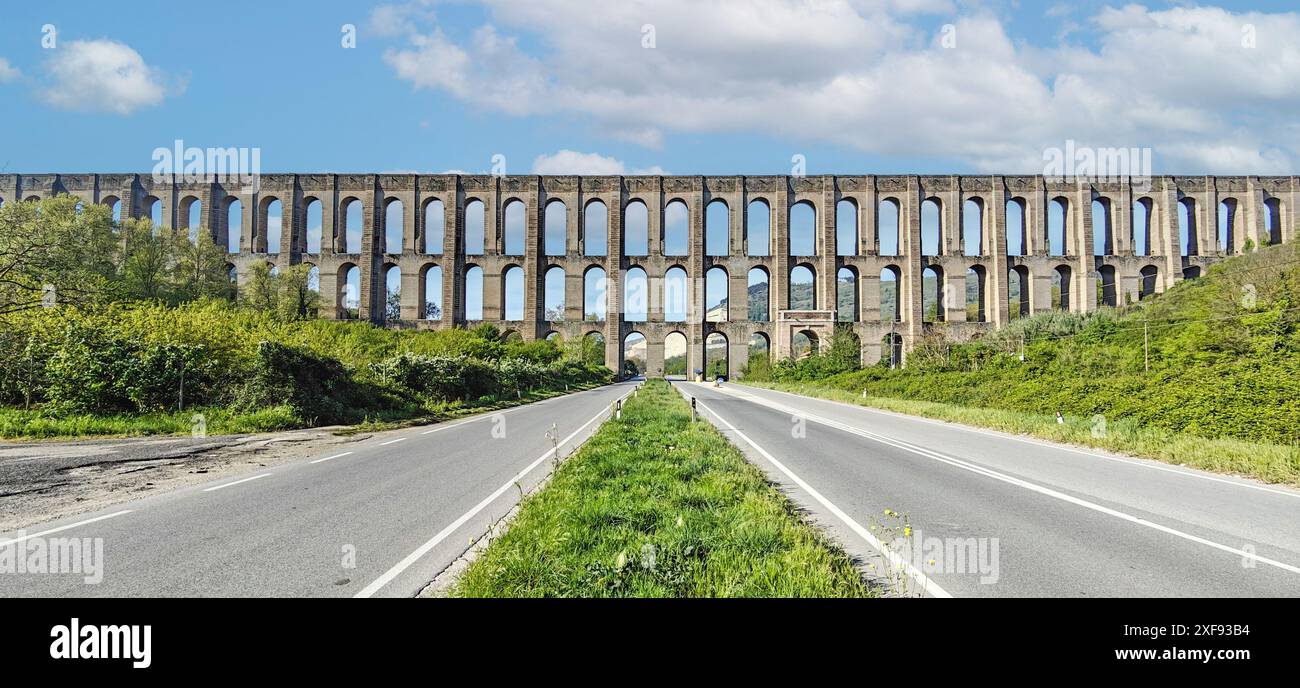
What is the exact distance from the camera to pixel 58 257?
54.7 feet

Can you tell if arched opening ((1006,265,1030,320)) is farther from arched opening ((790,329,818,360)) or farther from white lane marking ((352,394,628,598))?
white lane marking ((352,394,628,598))

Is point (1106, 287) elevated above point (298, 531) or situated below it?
above

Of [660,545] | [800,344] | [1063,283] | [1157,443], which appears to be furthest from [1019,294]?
[660,545]

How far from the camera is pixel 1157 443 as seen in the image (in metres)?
12.2

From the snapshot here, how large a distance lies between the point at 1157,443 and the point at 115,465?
17.9 metres

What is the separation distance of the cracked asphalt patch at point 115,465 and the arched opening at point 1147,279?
250 ft

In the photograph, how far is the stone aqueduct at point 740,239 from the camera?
216 feet

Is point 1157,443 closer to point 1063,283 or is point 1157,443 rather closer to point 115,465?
point 115,465

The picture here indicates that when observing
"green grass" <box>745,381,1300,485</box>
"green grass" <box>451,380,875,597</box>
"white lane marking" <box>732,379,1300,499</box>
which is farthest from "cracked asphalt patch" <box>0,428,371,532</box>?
"green grass" <box>745,381,1300,485</box>

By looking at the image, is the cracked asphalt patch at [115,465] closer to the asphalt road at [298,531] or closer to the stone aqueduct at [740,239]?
the asphalt road at [298,531]

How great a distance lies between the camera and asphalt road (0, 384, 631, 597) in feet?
14.3

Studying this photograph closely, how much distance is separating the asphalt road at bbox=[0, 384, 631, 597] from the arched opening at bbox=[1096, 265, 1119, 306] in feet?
239

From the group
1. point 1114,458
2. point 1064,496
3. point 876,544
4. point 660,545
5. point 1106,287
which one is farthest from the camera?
point 1106,287

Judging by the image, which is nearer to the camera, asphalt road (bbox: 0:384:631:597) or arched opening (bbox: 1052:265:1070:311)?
asphalt road (bbox: 0:384:631:597)
